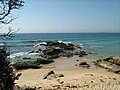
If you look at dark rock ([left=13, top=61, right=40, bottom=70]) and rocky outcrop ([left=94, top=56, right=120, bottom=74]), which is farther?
dark rock ([left=13, top=61, right=40, bottom=70])

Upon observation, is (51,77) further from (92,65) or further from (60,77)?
(92,65)

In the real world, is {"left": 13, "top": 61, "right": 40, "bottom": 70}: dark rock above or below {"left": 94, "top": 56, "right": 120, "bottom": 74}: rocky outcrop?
below

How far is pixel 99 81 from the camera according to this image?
22.7 metres

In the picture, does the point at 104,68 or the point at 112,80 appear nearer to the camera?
the point at 112,80

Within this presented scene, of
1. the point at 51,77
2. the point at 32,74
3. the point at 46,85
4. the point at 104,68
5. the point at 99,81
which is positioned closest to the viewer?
the point at 46,85

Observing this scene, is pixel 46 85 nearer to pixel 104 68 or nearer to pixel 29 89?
pixel 29 89

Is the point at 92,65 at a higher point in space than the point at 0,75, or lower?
lower

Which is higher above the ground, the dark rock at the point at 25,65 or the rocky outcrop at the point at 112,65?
the rocky outcrop at the point at 112,65

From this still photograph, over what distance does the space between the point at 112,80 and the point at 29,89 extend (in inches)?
328

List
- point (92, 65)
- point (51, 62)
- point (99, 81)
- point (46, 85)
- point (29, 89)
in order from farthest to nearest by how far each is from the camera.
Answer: point (51, 62)
point (92, 65)
point (99, 81)
point (46, 85)
point (29, 89)

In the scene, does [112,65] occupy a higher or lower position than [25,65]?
higher

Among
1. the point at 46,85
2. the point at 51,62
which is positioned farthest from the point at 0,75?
the point at 51,62

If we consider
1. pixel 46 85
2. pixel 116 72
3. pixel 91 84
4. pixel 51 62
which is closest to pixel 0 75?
pixel 46 85

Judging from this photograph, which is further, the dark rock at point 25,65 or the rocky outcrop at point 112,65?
the dark rock at point 25,65
